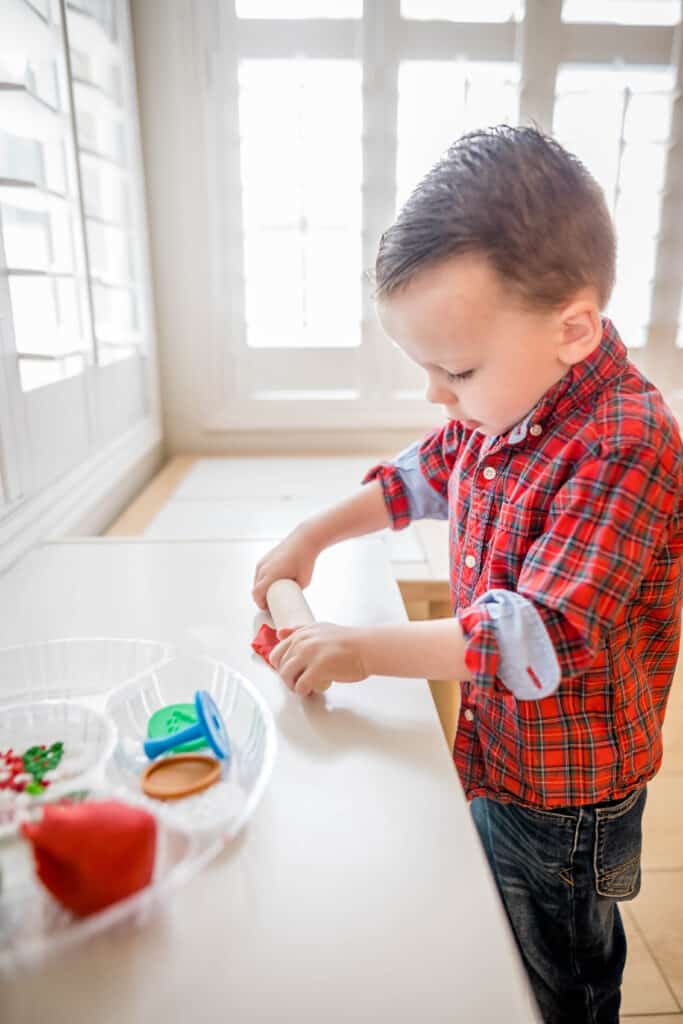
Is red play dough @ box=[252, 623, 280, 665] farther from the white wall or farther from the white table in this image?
the white wall

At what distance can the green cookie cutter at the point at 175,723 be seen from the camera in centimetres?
45

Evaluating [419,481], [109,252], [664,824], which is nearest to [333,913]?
[419,481]

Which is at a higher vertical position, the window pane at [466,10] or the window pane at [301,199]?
the window pane at [466,10]

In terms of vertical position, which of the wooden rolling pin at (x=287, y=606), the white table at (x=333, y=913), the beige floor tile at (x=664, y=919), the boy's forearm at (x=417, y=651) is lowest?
the beige floor tile at (x=664, y=919)

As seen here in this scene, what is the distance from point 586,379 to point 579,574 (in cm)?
16

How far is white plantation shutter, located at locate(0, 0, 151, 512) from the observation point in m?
0.88

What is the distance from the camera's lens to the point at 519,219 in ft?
1.65

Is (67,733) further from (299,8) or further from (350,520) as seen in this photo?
(299,8)

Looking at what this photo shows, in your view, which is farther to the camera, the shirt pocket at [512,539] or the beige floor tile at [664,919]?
the beige floor tile at [664,919]

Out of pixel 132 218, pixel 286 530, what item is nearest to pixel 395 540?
pixel 286 530

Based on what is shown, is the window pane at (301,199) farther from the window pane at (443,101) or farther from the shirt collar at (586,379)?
the shirt collar at (586,379)

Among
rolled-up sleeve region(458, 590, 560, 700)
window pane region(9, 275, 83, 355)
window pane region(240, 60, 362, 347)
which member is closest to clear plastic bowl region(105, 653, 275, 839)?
rolled-up sleeve region(458, 590, 560, 700)

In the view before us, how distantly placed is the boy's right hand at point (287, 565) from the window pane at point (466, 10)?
1282mm

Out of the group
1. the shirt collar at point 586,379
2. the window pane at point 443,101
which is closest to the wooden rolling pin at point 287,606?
the shirt collar at point 586,379
